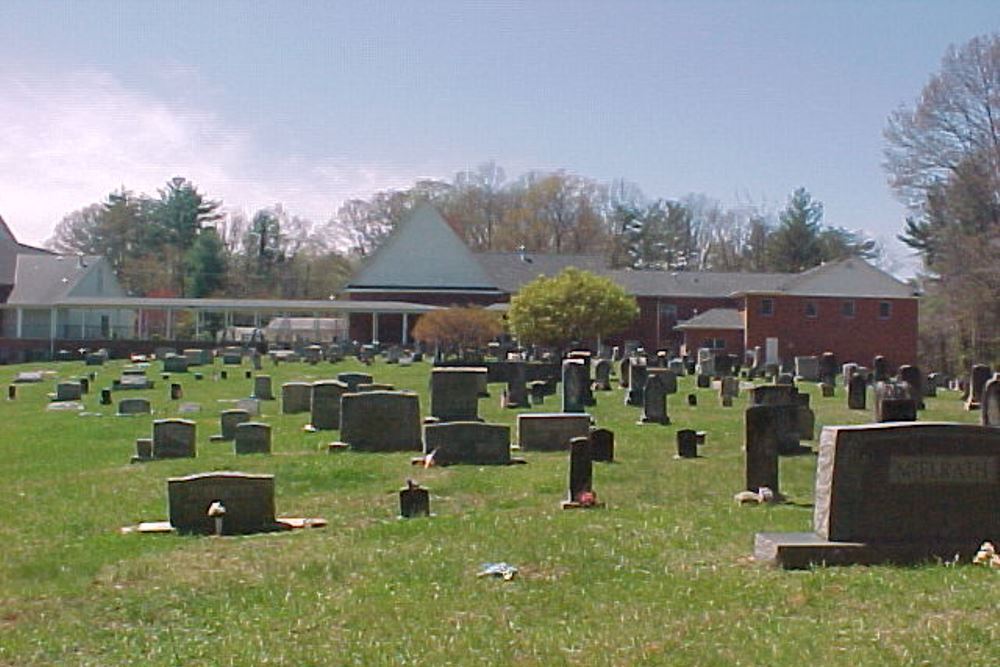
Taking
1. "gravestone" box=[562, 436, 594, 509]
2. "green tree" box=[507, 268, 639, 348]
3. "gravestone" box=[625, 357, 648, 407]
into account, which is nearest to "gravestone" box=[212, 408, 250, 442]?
"gravestone" box=[625, 357, 648, 407]

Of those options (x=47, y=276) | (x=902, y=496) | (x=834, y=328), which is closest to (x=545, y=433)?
(x=902, y=496)

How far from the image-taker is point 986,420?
2311 centimetres

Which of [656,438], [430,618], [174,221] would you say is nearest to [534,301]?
[656,438]

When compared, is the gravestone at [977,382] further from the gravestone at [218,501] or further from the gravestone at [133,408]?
the gravestone at [218,501]

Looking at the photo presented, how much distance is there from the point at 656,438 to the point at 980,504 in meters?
12.4

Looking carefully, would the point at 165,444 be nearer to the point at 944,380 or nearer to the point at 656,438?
the point at 656,438

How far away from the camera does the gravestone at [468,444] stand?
63.2 feet

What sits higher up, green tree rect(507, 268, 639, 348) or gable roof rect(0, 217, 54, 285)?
gable roof rect(0, 217, 54, 285)

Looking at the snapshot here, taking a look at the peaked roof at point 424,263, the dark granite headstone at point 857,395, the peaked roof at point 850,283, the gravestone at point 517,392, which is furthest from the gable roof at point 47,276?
the dark granite headstone at point 857,395

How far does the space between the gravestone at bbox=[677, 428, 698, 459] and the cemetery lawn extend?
1595mm

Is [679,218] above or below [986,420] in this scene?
above

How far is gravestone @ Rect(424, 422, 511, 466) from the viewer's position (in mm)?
19250

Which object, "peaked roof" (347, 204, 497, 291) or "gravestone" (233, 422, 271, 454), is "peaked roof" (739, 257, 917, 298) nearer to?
"peaked roof" (347, 204, 497, 291)

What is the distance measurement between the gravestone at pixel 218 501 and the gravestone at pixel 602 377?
24198 millimetres
